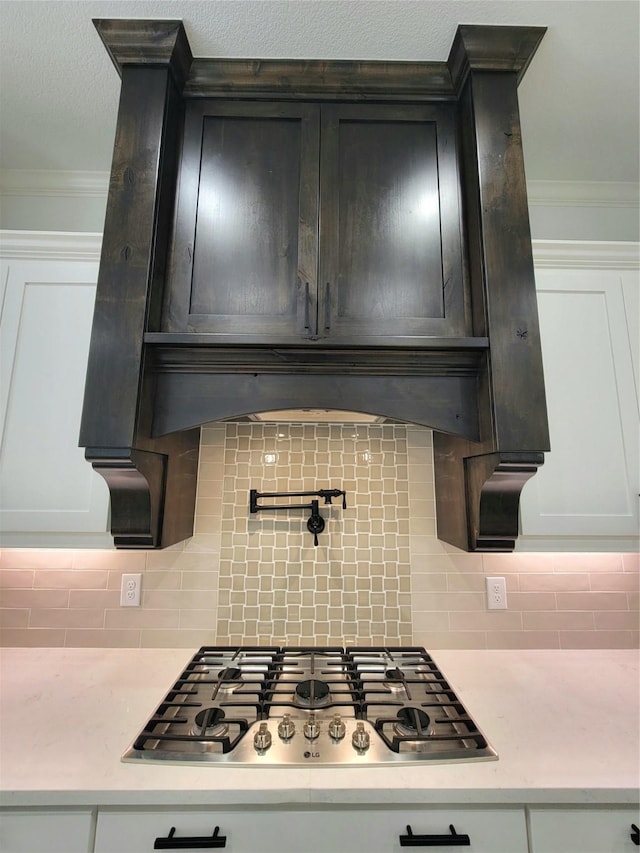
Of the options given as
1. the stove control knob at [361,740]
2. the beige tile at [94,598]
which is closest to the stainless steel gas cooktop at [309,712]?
the stove control knob at [361,740]

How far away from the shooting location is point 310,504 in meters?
1.65

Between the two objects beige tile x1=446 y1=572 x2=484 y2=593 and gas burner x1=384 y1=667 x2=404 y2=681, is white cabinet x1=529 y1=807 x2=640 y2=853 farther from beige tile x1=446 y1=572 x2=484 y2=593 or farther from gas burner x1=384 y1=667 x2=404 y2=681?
beige tile x1=446 y1=572 x2=484 y2=593

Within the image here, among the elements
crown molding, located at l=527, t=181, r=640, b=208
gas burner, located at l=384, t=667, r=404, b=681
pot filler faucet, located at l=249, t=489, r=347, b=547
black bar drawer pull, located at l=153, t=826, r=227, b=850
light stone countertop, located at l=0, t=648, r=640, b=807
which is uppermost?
crown molding, located at l=527, t=181, r=640, b=208

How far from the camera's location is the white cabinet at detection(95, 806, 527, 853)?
35.3 inches

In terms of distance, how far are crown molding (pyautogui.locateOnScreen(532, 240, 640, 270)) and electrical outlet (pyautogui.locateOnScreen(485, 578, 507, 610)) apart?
1204 mm

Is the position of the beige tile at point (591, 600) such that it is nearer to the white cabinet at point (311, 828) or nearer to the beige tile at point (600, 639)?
the beige tile at point (600, 639)

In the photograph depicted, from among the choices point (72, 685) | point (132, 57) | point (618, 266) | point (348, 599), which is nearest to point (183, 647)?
point (72, 685)

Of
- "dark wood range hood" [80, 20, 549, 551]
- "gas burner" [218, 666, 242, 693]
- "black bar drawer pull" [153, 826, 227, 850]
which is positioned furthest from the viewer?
"gas burner" [218, 666, 242, 693]

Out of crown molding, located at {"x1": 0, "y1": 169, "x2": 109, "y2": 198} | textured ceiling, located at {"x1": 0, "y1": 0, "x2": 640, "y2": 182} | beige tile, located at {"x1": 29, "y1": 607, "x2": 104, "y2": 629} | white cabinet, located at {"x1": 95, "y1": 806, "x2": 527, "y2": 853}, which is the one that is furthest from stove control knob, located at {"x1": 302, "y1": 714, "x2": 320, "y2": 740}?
crown molding, located at {"x1": 0, "y1": 169, "x2": 109, "y2": 198}

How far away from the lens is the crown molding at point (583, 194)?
1.84 m

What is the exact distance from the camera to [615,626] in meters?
1.62

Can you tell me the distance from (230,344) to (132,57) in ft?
3.17

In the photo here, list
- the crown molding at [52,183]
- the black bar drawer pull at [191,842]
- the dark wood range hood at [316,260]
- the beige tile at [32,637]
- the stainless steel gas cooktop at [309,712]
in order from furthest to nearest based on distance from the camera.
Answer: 1. the crown molding at [52,183]
2. the beige tile at [32,637]
3. the dark wood range hood at [316,260]
4. the stainless steel gas cooktop at [309,712]
5. the black bar drawer pull at [191,842]

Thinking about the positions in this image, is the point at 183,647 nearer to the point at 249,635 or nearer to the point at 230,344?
the point at 249,635
